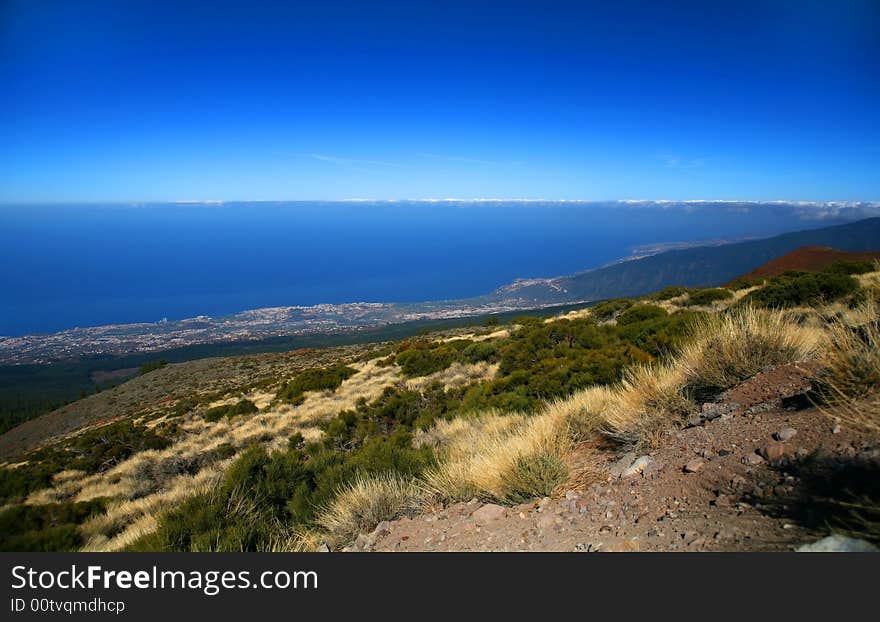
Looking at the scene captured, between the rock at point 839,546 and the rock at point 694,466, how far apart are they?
1065 millimetres

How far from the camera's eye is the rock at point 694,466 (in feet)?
9.73

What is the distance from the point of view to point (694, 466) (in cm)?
299

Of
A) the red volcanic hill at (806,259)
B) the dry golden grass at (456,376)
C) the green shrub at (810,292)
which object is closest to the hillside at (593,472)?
the green shrub at (810,292)

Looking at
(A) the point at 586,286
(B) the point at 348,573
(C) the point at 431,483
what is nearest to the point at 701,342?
(C) the point at 431,483

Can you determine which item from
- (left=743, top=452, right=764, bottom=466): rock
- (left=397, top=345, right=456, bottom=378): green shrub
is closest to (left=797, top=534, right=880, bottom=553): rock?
(left=743, top=452, right=764, bottom=466): rock

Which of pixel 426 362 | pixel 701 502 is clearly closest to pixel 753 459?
pixel 701 502

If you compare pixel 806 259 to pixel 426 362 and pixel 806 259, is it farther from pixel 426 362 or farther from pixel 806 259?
pixel 426 362

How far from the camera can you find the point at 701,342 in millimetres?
5105

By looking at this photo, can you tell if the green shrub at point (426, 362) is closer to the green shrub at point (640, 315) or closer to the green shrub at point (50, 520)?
the green shrub at point (640, 315)

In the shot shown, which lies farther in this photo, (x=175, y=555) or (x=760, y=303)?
(x=760, y=303)

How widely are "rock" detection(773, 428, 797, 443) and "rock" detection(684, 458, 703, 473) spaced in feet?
1.78

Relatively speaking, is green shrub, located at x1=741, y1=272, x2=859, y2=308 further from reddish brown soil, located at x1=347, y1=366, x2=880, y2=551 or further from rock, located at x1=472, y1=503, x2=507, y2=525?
rock, located at x1=472, y1=503, x2=507, y2=525

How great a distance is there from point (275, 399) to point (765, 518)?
16.7 meters

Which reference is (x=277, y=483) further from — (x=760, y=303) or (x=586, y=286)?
(x=586, y=286)
